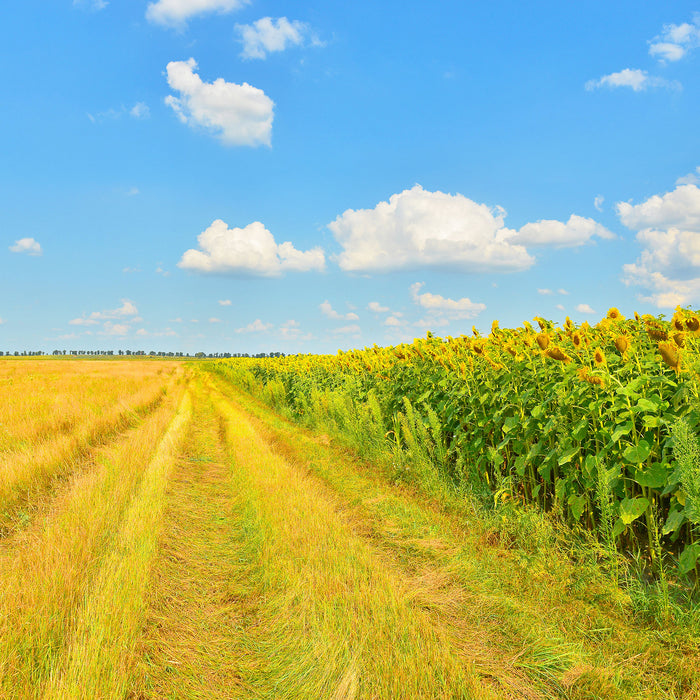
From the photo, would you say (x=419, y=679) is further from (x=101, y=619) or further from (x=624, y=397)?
(x=624, y=397)

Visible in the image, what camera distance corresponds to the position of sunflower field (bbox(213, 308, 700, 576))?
381 centimetres

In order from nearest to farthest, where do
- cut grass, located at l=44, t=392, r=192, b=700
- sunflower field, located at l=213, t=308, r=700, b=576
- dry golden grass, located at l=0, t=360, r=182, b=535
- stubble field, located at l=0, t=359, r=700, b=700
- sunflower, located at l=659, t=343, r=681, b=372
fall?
1. cut grass, located at l=44, t=392, r=192, b=700
2. stubble field, located at l=0, t=359, r=700, b=700
3. sunflower, located at l=659, t=343, r=681, b=372
4. sunflower field, located at l=213, t=308, r=700, b=576
5. dry golden grass, located at l=0, t=360, r=182, b=535

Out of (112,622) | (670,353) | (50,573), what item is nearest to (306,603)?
(112,622)

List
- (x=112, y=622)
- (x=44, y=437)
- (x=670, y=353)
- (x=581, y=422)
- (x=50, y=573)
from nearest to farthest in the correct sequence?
(x=112, y=622) → (x=670, y=353) → (x=50, y=573) → (x=581, y=422) → (x=44, y=437)

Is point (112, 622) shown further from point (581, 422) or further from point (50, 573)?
point (581, 422)

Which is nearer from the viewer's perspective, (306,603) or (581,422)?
(306,603)

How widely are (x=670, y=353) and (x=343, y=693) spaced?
3.37 meters

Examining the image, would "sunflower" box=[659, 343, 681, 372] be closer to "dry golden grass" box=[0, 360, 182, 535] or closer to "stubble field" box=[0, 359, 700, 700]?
"stubble field" box=[0, 359, 700, 700]

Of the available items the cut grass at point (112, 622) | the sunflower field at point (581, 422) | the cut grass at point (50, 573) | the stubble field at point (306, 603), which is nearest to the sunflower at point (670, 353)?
the sunflower field at point (581, 422)

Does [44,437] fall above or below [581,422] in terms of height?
below

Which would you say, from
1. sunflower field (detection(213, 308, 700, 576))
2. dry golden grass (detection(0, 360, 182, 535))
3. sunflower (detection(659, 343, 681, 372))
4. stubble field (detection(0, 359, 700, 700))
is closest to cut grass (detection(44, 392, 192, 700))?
stubble field (detection(0, 359, 700, 700))

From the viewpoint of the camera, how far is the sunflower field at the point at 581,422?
150 inches

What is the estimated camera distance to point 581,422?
4.38 metres

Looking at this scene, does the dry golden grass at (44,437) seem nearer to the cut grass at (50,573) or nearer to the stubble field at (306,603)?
the stubble field at (306,603)
